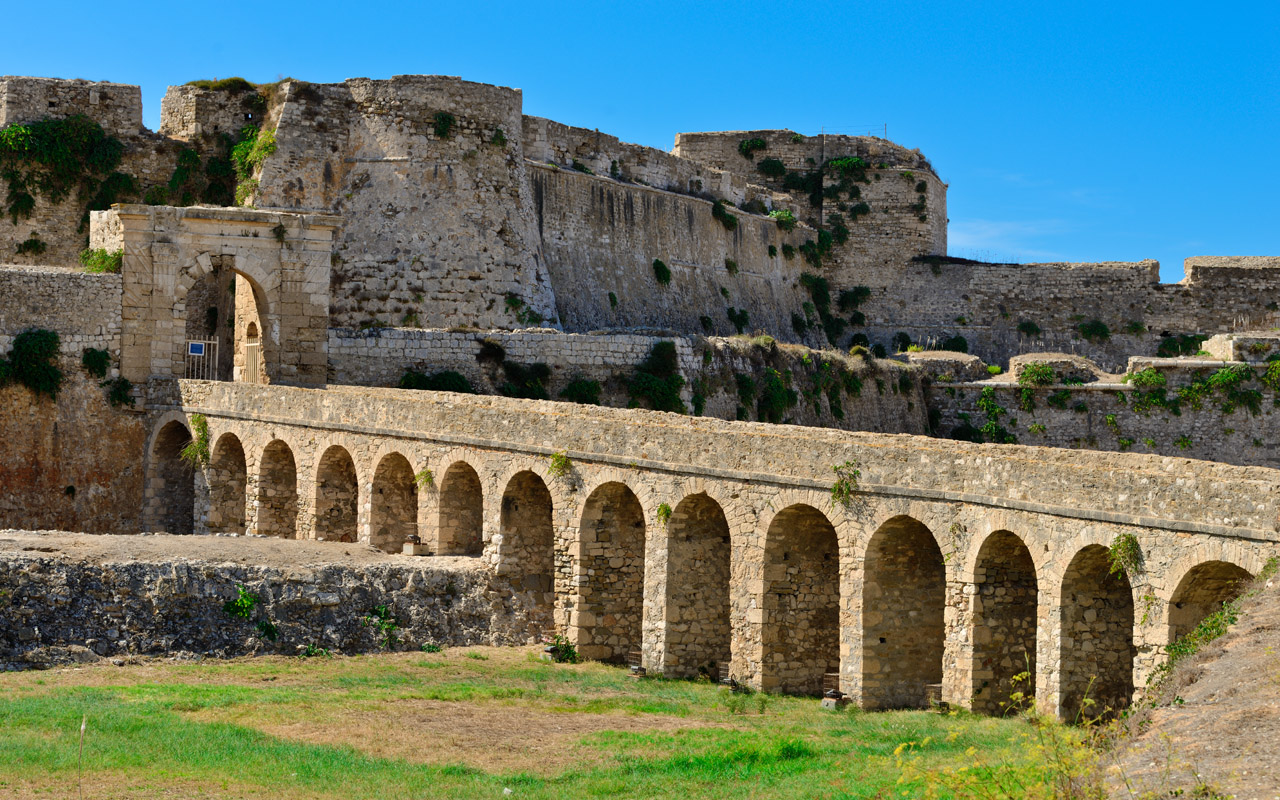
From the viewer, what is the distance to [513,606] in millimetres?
22109

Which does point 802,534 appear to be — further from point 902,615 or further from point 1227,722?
point 1227,722

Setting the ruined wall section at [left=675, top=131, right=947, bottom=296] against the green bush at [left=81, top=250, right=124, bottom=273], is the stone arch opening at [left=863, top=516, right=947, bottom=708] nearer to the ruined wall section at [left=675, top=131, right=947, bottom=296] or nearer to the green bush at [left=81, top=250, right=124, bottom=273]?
the green bush at [left=81, top=250, right=124, bottom=273]

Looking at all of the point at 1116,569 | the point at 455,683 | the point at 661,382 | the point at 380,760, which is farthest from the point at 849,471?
the point at 661,382

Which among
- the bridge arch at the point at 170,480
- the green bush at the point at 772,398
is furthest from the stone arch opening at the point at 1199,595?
the bridge arch at the point at 170,480

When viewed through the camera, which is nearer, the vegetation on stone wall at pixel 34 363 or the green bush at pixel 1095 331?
the vegetation on stone wall at pixel 34 363

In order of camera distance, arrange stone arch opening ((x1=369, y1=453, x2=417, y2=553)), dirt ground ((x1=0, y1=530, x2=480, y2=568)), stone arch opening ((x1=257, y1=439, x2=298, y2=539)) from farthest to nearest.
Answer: stone arch opening ((x1=257, y1=439, x2=298, y2=539)), stone arch opening ((x1=369, y1=453, x2=417, y2=553)), dirt ground ((x1=0, y1=530, x2=480, y2=568))

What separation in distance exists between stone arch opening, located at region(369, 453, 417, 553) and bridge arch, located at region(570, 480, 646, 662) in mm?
4420

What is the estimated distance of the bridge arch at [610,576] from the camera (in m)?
21.3

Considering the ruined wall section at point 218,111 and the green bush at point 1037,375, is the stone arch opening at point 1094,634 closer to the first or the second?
the green bush at point 1037,375

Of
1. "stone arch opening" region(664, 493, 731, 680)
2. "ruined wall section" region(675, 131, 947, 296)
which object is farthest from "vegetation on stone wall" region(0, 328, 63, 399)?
"ruined wall section" region(675, 131, 947, 296)

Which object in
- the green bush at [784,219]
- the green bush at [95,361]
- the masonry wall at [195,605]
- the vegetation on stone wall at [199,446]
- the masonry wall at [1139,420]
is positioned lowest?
the masonry wall at [195,605]

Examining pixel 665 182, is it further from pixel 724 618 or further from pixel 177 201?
pixel 724 618

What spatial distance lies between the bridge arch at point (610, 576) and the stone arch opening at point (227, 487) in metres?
10.3

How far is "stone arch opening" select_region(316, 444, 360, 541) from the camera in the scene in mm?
26000
